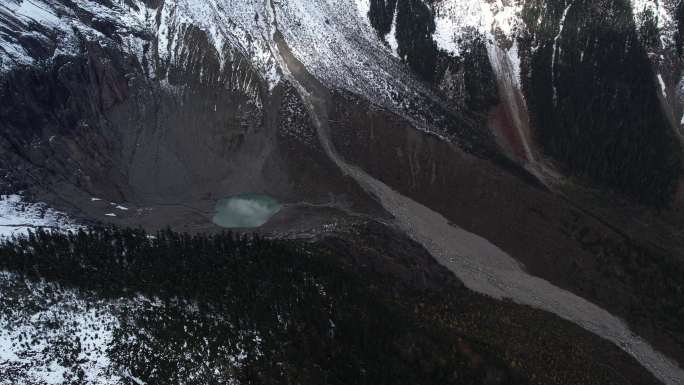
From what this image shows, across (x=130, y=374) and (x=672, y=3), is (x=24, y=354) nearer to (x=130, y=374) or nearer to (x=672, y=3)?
(x=130, y=374)

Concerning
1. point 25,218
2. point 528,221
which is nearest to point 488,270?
point 528,221

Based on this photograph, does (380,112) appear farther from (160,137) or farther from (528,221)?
(160,137)

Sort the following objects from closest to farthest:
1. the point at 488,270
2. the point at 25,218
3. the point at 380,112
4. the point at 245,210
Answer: the point at 25,218
the point at 488,270
the point at 245,210
the point at 380,112

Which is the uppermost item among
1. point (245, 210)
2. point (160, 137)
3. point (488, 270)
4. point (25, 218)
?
point (160, 137)

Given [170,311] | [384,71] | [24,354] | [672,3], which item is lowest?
[24,354]

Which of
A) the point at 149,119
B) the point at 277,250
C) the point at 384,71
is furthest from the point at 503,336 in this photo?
the point at 149,119

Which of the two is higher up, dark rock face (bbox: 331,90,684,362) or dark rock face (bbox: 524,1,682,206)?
dark rock face (bbox: 524,1,682,206)

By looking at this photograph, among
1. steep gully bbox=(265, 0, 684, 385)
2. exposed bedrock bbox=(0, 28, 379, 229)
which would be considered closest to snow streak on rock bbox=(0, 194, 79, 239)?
exposed bedrock bbox=(0, 28, 379, 229)

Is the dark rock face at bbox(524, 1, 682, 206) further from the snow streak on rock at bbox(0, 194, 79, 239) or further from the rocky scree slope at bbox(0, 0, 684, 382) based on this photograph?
the snow streak on rock at bbox(0, 194, 79, 239)

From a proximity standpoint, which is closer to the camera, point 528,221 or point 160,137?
point 528,221
